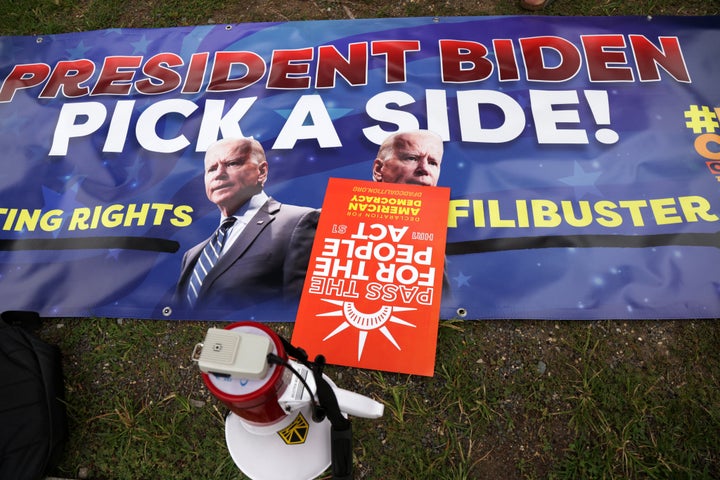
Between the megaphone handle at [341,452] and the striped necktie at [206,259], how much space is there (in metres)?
0.65

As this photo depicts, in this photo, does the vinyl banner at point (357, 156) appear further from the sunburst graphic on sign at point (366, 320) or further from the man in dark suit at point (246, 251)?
the sunburst graphic on sign at point (366, 320)

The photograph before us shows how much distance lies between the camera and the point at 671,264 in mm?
1413

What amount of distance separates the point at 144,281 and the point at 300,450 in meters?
0.76

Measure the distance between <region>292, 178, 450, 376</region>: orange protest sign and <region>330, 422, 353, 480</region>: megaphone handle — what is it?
0.76 ft

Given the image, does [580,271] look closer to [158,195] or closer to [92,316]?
[158,195]

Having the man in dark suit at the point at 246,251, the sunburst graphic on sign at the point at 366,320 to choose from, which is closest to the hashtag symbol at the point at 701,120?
the sunburst graphic on sign at the point at 366,320

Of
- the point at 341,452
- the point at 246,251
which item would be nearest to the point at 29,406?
the point at 246,251

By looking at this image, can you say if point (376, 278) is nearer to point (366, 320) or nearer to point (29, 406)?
point (366, 320)

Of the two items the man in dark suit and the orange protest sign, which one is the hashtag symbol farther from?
the man in dark suit

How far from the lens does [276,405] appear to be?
1.04m

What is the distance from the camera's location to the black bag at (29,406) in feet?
3.91

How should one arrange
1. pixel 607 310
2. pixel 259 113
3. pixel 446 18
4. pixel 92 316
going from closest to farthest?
pixel 607 310
pixel 92 316
pixel 259 113
pixel 446 18

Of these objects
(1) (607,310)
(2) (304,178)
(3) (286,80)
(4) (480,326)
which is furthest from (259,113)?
(1) (607,310)

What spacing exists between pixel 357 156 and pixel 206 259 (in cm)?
62
